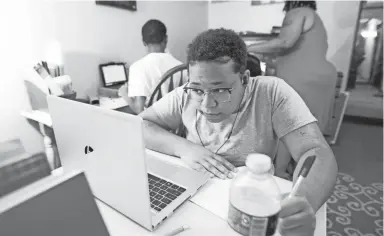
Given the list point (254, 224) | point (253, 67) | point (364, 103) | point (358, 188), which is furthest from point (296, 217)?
point (364, 103)

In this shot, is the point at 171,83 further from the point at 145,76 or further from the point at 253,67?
the point at 253,67

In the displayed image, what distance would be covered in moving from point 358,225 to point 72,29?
256 centimetres

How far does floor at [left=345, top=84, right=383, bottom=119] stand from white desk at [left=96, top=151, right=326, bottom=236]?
3673 millimetres

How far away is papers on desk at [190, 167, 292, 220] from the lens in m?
0.63

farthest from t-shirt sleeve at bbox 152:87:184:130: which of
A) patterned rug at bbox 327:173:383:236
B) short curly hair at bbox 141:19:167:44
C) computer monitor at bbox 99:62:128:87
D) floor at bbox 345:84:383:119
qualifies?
floor at bbox 345:84:383:119

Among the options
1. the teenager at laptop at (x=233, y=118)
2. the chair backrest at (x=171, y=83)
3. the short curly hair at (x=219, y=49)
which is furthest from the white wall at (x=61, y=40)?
the short curly hair at (x=219, y=49)

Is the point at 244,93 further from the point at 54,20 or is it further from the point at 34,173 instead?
the point at 54,20

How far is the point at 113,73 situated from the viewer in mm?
2320

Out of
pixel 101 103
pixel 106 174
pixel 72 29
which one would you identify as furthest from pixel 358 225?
pixel 72 29

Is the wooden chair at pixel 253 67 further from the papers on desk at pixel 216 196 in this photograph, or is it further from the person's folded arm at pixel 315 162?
the papers on desk at pixel 216 196

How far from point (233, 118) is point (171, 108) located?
283mm

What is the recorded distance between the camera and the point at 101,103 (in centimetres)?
196

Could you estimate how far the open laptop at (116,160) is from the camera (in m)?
0.48

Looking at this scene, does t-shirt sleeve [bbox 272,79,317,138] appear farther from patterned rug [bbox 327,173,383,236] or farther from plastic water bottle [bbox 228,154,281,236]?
patterned rug [bbox 327,173,383,236]
